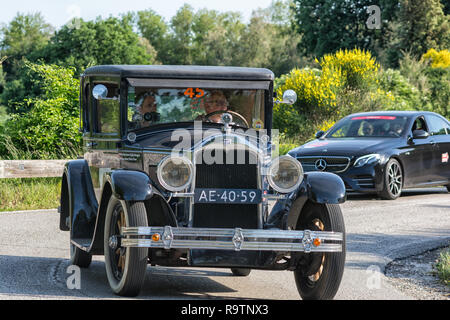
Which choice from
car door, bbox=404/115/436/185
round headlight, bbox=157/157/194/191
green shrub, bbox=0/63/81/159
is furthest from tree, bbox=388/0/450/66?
round headlight, bbox=157/157/194/191

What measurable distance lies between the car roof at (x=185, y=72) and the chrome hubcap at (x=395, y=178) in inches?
274

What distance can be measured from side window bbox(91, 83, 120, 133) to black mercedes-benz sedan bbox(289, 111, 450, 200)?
661 centimetres

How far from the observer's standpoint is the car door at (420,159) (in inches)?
561

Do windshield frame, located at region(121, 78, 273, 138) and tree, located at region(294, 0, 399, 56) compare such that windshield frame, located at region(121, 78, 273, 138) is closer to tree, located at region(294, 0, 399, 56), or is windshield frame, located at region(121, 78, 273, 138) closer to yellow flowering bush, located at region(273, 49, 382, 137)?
yellow flowering bush, located at region(273, 49, 382, 137)

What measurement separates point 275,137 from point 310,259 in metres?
1.93

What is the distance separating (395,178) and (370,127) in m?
1.52

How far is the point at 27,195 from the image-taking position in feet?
43.8

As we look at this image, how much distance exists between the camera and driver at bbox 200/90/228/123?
280 inches

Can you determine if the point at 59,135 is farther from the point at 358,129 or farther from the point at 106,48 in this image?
the point at 106,48

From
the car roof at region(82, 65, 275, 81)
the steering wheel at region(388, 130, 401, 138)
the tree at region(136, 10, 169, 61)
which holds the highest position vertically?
the tree at region(136, 10, 169, 61)

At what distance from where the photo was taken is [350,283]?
6.95 meters

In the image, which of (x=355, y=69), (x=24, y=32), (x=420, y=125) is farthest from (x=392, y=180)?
(x=24, y=32)

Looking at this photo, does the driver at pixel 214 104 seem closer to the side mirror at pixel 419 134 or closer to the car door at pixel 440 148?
the side mirror at pixel 419 134

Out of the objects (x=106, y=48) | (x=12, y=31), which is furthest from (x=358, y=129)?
(x=12, y=31)
